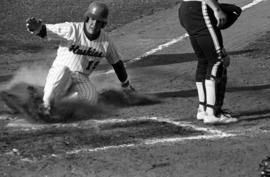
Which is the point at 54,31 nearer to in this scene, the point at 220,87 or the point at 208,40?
the point at 208,40

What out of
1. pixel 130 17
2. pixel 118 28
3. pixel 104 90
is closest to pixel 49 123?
pixel 104 90

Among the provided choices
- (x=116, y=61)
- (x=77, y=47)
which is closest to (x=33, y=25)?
(x=77, y=47)

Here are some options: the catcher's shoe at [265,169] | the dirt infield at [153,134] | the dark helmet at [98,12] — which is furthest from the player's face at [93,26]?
the catcher's shoe at [265,169]

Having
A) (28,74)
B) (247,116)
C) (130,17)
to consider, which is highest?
(247,116)

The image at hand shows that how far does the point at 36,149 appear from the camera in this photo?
629 cm

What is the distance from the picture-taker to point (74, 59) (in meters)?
7.64

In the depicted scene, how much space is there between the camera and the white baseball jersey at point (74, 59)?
294 inches

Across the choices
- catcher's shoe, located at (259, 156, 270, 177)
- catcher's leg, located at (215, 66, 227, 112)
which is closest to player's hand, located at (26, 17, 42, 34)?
catcher's leg, located at (215, 66, 227, 112)

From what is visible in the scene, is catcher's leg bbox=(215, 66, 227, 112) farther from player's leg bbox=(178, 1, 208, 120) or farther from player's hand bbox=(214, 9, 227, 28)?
player's hand bbox=(214, 9, 227, 28)

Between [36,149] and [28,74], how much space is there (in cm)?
317

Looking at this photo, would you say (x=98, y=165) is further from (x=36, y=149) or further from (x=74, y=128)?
(x=74, y=128)

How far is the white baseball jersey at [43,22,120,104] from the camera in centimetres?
747

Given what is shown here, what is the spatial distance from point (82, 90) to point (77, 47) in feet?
1.58

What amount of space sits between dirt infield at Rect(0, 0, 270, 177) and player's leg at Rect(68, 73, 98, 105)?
0.28 metres
